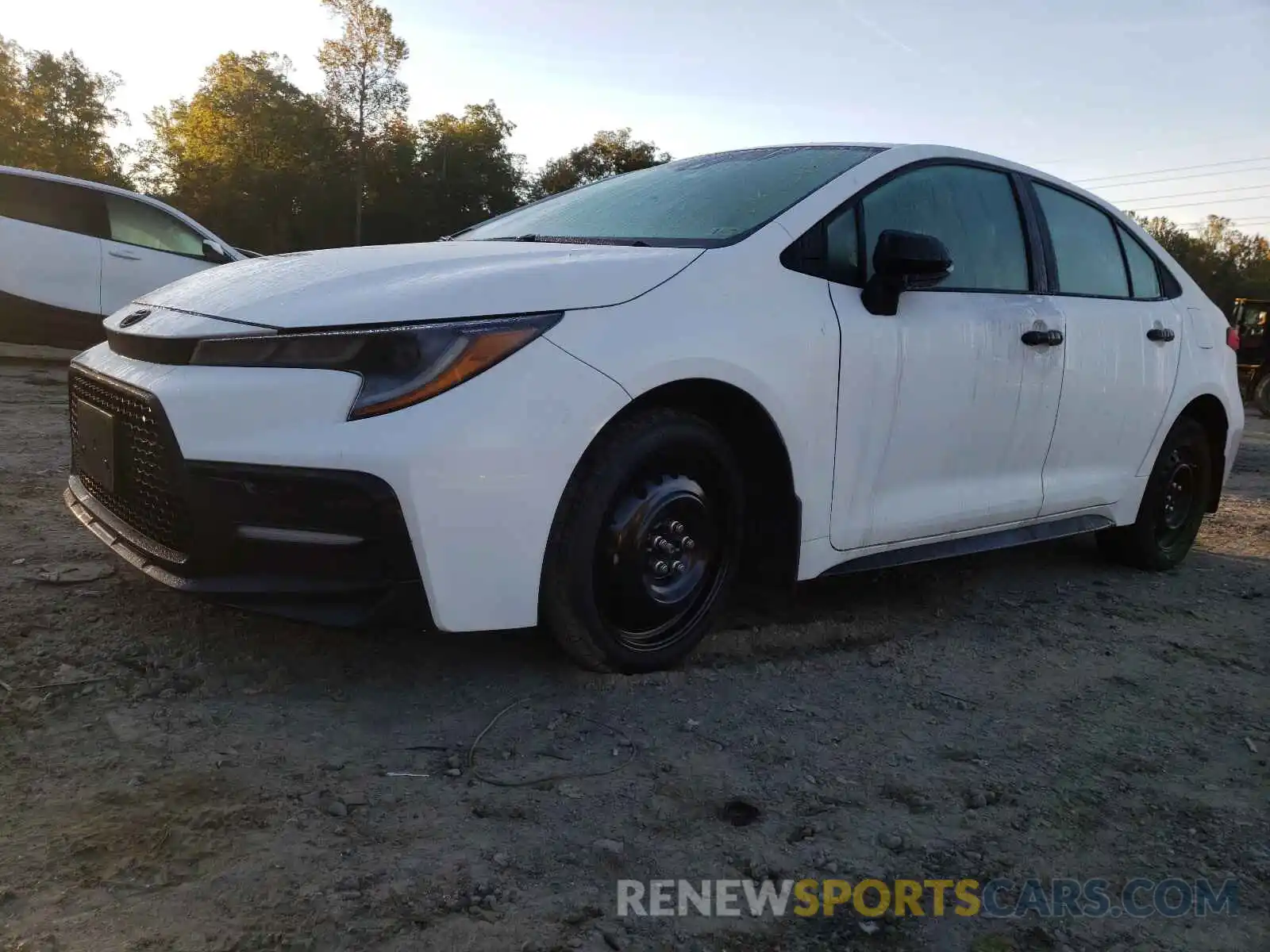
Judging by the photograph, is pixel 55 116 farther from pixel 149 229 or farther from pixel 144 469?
pixel 144 469

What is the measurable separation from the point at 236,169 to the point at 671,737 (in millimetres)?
42785

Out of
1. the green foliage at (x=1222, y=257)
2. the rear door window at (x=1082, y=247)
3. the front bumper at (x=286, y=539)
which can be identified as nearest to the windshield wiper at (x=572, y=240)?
the front bumper at (x=286, y=539)

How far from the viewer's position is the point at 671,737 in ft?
7.95

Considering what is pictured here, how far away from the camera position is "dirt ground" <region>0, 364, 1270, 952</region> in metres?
1.71

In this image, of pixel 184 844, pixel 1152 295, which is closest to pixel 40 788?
pixel 184 844

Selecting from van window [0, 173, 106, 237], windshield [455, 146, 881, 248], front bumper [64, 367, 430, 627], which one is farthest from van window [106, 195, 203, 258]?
front bumper [64, 367, 430, 627]

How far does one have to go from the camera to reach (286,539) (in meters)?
2.23

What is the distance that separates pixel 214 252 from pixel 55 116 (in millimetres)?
44971

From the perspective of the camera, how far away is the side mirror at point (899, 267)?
2900mm

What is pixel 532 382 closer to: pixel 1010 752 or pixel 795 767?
pixel 795 767

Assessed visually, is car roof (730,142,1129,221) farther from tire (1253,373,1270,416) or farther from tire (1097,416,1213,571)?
tire (1253,373,1270,416)

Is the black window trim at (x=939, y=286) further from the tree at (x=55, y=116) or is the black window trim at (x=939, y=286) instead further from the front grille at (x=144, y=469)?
the tree at (x=55, y=116)

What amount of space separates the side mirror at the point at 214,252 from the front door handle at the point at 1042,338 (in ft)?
26.3

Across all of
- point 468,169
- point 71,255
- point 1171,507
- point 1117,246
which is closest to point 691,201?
point 1117,246
